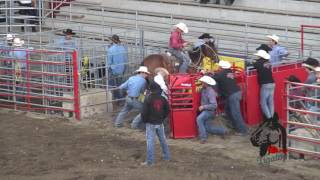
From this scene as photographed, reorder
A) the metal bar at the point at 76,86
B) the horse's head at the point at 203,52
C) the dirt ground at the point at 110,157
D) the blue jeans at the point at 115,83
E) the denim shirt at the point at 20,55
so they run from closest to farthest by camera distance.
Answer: the dirt ground at the point at 110,157, the metal bar at the point at 76,86, the horse's head at the point at 203,52, the denim shirt at the point at 20,55, the blue jeans at the point at 115,83

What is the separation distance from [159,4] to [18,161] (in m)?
14.3

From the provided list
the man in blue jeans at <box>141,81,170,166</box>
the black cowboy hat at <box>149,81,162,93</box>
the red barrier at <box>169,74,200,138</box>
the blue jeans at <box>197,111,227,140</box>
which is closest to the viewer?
the man in blue jeans at <box>141,81,170,166</box>

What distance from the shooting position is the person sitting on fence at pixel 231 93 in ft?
45.9

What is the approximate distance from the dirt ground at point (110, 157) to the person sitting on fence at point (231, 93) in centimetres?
37

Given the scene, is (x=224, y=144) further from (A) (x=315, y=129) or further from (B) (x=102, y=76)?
(B) (x=102, y=76)

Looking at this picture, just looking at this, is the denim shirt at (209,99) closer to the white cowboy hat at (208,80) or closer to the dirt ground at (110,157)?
the white cowboy hat at (208,80)

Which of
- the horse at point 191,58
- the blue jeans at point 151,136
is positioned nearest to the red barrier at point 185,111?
the horse at point 191,58

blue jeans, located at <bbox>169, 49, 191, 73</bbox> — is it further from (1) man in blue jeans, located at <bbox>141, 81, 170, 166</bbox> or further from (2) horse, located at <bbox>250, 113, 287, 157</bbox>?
(1) man in blue jeans, located at <bbox>141, 81, 170, 166</bbox>

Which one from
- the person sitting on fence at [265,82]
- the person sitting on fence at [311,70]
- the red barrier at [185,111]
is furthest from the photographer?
the person sitting on fence at [265,82]

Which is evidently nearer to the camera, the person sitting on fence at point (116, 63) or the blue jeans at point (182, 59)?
the blue jeans at point (182, 59)

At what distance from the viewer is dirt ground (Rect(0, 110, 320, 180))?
10992 millimetres

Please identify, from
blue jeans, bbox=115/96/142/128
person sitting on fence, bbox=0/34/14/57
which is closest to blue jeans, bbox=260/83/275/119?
blue jeans, bbox=115/96/142/128

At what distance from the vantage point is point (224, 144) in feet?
44.1

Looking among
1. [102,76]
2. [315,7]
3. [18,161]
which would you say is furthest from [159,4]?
[18,161]
